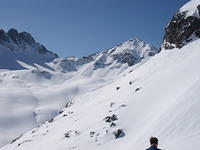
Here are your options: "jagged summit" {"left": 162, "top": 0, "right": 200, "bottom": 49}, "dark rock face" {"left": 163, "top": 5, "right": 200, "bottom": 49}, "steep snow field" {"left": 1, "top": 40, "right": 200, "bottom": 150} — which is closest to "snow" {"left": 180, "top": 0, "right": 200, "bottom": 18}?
"jagged summit" {"left": 162, "top": 0, "right": 200, "bottom": 49}

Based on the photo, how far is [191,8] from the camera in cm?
6131

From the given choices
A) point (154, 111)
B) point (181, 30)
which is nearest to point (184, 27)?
point (181, 30)

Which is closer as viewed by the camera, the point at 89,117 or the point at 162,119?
the point at 162,119

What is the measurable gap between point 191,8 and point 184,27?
373cm

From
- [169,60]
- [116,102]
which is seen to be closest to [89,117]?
[116,102]

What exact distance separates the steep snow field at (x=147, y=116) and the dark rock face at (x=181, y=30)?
1452 millimetres

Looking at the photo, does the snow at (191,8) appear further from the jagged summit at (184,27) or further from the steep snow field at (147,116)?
the steep snow field at (147,116)

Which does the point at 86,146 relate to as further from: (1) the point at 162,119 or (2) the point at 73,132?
(1) the point at 162,119

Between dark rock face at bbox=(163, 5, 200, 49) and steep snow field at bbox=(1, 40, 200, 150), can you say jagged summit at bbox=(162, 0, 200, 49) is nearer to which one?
dark rock face at bbox=(163, 5, 200, 49)

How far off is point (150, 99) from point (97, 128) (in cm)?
684

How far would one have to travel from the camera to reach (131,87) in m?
54.2

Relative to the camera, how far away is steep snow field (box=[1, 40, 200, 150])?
31062mm

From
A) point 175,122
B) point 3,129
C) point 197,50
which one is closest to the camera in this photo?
point 175,122

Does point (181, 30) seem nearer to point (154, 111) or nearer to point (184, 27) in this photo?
point (184, 27)
